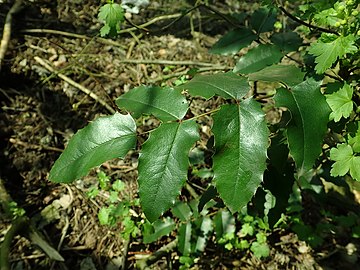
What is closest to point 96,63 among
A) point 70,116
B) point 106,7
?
point 70,116

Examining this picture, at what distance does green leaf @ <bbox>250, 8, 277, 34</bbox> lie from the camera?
1738mm

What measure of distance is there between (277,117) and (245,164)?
1759 mm

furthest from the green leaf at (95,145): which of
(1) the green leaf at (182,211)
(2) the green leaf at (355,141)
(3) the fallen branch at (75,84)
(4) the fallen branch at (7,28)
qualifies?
(4) the fallen branch at (7,28)

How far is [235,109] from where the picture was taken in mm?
1094

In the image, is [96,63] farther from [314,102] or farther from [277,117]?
[314,102]

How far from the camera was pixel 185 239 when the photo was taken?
79.9 inches

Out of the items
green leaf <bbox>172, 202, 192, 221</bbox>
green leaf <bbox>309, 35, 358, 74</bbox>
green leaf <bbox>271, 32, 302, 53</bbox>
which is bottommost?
green leaf <bbox>172, 202, 192, 221</bbox>

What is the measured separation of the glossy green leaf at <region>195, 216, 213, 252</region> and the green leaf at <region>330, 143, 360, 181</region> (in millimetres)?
947

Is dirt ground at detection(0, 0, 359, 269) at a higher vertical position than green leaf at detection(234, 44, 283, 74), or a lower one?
lower

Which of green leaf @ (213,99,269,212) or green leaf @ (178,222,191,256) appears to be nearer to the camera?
green leaf @ (213,99,269,212)

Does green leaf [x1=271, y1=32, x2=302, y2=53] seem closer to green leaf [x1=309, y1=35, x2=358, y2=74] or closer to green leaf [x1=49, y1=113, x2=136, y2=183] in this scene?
green leaf [x1=309, y1=35, x2=358, y2=74]

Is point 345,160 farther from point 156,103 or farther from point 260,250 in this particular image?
point 260,250

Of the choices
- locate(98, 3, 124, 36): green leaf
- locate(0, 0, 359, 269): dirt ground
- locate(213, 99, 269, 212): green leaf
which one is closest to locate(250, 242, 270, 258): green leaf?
locate(0, 0, 359, 269): dirt ground

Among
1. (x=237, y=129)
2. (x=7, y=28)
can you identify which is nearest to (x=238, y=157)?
(x=237, y=129)
